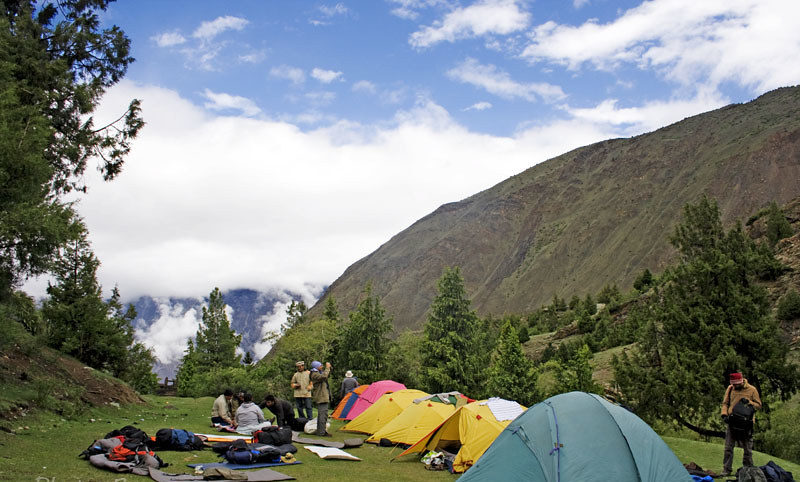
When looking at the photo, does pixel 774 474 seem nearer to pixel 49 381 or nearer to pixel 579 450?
pixel 579 450

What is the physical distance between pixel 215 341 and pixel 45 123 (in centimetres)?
3240

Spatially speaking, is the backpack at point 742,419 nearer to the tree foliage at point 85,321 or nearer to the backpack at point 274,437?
the backpack at point 274,437

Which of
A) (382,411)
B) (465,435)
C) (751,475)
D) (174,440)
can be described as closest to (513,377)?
(382,411)

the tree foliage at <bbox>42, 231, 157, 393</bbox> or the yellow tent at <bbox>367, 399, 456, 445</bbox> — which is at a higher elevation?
the tree foliage at <bbox>42, 231, 157, 393</bbox>

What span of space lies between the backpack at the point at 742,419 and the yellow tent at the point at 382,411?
25.4 ft

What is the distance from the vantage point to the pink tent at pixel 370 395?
55.6 ft

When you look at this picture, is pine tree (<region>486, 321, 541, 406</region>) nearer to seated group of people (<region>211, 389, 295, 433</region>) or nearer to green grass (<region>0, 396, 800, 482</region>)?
green grass (<region>0, 396, 800, 482</region>)

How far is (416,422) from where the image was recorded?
13094mm

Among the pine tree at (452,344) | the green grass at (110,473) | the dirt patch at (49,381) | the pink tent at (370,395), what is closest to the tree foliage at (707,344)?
the green grass at (110,473)

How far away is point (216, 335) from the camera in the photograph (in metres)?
42.5

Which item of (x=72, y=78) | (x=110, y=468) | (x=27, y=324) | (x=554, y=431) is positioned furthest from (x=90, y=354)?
(x=554, y=431)

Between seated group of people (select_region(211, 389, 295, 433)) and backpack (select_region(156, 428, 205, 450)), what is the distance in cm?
265

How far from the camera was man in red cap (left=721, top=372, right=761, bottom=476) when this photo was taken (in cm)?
967

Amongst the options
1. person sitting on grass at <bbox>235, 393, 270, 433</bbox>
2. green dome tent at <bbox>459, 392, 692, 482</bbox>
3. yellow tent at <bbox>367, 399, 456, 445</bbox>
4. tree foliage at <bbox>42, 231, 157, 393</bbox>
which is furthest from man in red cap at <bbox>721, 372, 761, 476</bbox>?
tree foliage at <bbox>42, 231, 157, 393</bbox>
